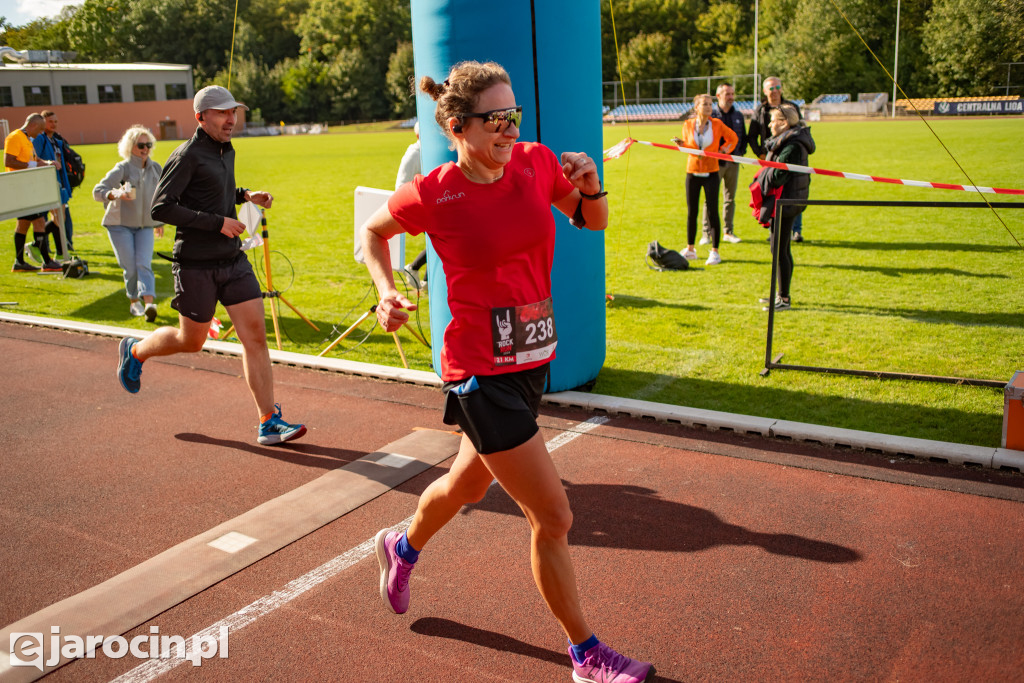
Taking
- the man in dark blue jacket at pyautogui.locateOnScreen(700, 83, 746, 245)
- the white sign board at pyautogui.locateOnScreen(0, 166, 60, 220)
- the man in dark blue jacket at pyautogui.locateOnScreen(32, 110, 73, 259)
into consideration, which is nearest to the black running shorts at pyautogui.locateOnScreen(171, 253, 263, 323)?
the white sign board at pyautogui.locateOnScreen(0, 166, 60, 220)

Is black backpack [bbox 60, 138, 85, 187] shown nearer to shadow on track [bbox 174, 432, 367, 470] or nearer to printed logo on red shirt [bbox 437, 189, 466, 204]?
shadow on track [bbox 174, 432, 367, 470]

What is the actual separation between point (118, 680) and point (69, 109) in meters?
83.9

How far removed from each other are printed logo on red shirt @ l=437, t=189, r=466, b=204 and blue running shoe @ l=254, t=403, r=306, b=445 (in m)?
Result: 3.22

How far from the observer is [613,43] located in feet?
247

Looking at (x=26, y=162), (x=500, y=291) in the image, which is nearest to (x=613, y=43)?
(x=26, y=162)

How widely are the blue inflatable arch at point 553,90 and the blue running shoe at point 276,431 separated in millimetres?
1178

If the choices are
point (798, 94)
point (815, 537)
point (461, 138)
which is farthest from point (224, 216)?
point (798, 94)

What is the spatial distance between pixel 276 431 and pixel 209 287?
1062 millimetres

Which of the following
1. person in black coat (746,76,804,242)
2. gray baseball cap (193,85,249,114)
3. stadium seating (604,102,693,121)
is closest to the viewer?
gray baseball cap (193,85,249,114)

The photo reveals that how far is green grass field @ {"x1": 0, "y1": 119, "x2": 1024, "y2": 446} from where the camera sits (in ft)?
20.9

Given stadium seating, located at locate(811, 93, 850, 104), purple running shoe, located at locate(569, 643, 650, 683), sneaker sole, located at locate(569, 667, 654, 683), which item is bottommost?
sneaker sole, located at locate(569, 667, 654, 683)

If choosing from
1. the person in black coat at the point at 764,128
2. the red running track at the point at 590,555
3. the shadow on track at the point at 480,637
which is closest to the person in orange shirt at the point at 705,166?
the person in black coat at the point at 764,128

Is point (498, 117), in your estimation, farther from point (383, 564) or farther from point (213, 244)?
point (213, 244)

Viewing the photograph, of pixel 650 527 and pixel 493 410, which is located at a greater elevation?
pixel 493 410
